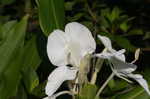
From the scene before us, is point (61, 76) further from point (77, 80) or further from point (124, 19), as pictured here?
point (124, 19)

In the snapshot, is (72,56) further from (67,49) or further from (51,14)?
(51,14)

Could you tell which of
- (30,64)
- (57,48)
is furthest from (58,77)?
(30,64)

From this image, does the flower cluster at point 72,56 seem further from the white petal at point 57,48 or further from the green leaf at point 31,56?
the green leaf at point 31,56

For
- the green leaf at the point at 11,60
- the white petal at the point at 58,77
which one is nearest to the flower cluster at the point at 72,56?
the white petal at the point at 58,77

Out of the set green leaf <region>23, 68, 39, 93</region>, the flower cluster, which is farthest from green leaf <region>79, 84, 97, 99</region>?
green leaf <region>23, 68, 39, 93</region>

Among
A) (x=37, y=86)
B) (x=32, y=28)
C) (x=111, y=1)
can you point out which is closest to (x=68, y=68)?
(x=37, y=86)

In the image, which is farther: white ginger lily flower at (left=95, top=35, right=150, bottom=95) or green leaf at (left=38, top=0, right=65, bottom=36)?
green leaf at (left=38, top=0, right=65, bottom=36)

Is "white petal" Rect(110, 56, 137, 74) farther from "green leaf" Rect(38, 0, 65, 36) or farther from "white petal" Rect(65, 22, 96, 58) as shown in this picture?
"green leaf" Rect(38, 0, 65, 36)
